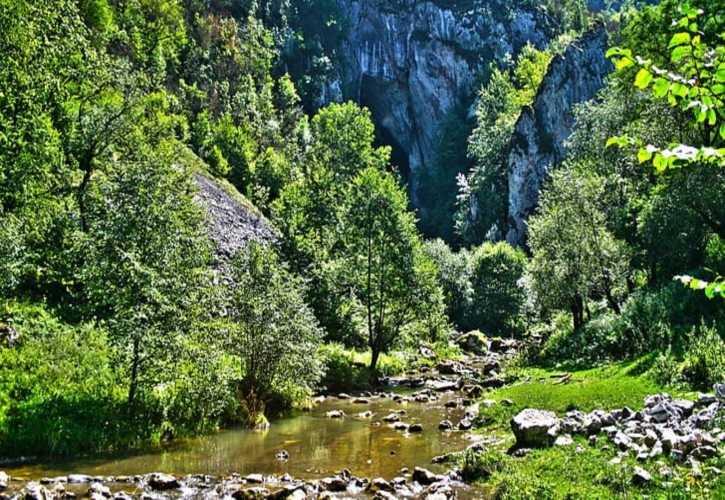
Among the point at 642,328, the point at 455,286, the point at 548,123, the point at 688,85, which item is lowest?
the point at 642,328

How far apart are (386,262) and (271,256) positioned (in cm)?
1149

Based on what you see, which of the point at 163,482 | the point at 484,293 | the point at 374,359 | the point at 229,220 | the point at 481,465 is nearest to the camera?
the point at 163,482

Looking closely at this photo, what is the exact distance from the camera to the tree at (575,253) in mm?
31203

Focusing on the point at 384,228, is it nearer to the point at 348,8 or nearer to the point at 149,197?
the point at 149,197

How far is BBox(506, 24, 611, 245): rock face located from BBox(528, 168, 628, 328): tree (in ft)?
134

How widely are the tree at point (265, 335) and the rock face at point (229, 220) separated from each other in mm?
15244

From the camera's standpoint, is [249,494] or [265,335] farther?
[265,335]

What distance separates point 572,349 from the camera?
28.5 m

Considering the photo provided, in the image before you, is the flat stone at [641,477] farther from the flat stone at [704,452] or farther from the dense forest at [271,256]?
the dense forest at [271,256]

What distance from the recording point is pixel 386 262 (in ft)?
107

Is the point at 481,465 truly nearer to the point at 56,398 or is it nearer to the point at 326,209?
the point at 56,398

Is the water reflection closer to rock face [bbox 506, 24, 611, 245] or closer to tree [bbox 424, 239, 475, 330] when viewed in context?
tree [bbox 424, 239, 475, 330]

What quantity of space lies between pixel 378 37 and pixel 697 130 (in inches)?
3712

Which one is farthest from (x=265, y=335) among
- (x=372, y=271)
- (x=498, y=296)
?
(x=498, y=296)
